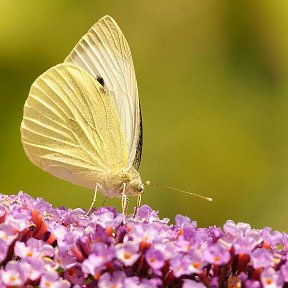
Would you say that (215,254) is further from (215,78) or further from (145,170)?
(215,78)

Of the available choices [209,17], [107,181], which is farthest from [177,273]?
[209,17]

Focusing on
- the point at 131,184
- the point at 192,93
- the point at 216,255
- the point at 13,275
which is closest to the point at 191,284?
the point at 216,255

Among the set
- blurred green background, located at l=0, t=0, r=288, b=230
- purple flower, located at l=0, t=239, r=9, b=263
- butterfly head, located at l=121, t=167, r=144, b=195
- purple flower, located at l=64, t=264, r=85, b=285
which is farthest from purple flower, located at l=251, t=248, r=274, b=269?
blurred green background, located at l=0, t=0, r=288, b=230

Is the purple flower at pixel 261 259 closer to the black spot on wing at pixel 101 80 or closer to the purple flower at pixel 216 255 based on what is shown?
the purple flower at pixel 216 255

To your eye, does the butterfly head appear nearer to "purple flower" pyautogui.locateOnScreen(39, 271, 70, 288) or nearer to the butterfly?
the butterfly

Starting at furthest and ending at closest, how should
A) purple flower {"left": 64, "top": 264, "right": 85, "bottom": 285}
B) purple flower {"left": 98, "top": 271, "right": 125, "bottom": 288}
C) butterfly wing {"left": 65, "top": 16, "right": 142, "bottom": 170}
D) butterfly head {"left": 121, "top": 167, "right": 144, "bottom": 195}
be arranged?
butterfly wing {"left": 65, "top": 16, "right": 142, "bottom": 170}
butterfly head {"left": 121, "top": 167, "right": 144, "bottom": 195}
purple flower {"left": 64, "top": 264, "right": 85, "bottom": 285}
purple flower {"left": 98, "top": 271, "right": 125, "bottom": 288}

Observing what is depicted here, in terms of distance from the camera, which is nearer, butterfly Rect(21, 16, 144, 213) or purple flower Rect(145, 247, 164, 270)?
purple flower Rect(145, 247, 164, 270)
